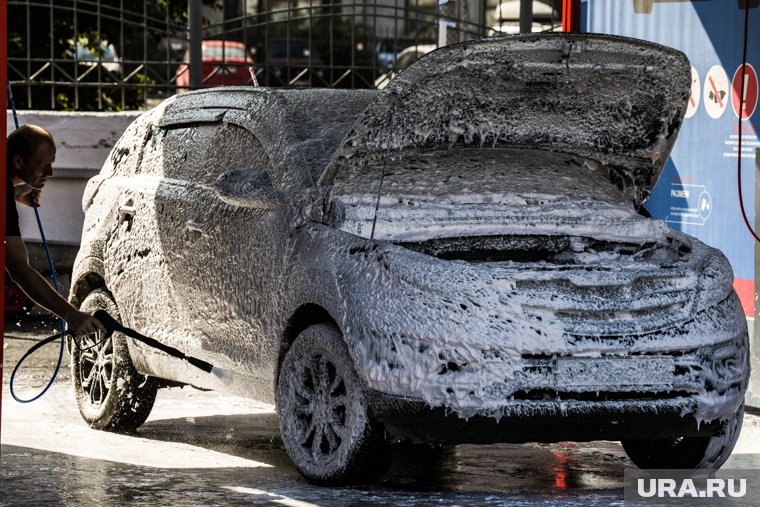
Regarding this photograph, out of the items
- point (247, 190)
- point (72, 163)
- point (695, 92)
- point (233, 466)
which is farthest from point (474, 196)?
point (72, 163)

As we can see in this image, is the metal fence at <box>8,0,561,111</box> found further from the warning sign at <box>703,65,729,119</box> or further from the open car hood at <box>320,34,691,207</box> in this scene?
the open car hood at <box>320,34,691,207</box>

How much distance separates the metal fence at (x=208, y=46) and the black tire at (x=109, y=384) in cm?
501

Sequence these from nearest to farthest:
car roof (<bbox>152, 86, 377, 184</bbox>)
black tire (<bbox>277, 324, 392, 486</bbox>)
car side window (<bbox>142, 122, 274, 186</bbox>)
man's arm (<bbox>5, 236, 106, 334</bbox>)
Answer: black tire (<bbox>277, 324, 392, 486</bbox>), man's arm (<bbox>5, 236, 106, 334</bbox>), car roof (<bbox>152, 86, 377, 184</bbox>), car side window (<bbox>142, 122, 274, 186</bbox>)

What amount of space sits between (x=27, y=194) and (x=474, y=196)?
2099 millimetres

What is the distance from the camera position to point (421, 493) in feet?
21.6

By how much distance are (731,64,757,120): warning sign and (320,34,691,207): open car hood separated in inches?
56.9

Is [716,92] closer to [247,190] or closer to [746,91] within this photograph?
[746,91]

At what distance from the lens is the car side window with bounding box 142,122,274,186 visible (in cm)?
746

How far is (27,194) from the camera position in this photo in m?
7.32

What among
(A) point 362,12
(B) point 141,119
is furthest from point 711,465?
(A) point 362,12

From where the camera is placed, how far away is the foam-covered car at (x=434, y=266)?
623cm

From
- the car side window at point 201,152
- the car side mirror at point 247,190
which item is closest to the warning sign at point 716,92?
the car side window at point 201,152

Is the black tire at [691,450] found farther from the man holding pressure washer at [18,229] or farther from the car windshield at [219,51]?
the car windshield at [219,51]

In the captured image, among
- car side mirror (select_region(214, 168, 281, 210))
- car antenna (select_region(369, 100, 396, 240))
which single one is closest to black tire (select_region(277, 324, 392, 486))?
car antenna (select_region(369, 100, 396, 240))
